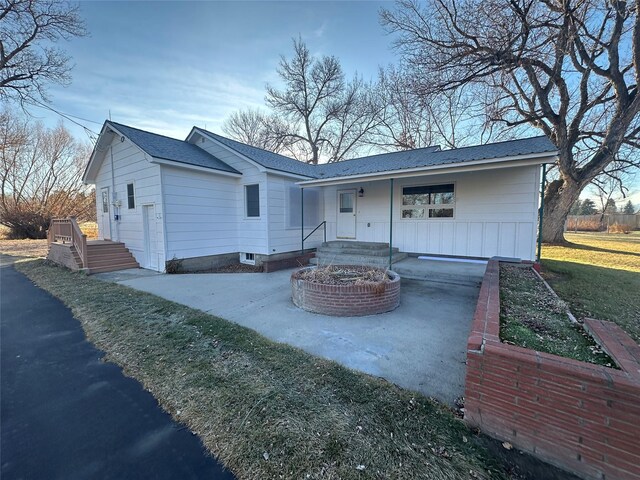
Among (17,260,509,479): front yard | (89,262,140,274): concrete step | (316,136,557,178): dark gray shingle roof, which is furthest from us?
(89,262,140,274): concrete step

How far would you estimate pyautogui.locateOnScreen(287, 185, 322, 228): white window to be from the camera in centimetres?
→ 973

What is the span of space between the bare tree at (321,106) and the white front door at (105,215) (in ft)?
47.2

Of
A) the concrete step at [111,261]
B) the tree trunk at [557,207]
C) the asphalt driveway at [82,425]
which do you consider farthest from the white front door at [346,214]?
the tree trunk at [557,207]

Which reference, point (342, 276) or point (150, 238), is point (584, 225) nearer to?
point (342, 276)

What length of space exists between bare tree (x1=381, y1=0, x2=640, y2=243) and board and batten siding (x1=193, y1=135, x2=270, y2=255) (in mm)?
6959

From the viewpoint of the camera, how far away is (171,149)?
9008 millimetres

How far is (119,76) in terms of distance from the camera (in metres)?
11.4

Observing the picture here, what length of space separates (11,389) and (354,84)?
78.9 ft

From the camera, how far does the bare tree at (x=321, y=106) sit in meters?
21.1

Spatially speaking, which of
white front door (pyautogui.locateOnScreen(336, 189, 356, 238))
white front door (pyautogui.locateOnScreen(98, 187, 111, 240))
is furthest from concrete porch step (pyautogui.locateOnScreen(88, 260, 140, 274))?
white front door (pyautogui.locateOnScreen(336, 189, 356, 238))

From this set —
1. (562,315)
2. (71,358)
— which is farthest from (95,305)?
(562,315)

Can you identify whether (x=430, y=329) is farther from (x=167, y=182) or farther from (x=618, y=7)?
(x=618, y=7)

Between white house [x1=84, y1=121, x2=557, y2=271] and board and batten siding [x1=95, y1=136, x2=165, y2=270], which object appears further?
board and batten siding [x1=95, y1=136, x2=165, y2=270]

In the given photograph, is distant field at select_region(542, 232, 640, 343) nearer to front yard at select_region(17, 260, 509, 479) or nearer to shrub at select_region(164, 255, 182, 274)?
front yard at select_region(17, 260, 509, 479)
